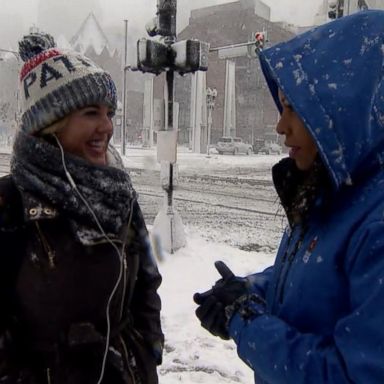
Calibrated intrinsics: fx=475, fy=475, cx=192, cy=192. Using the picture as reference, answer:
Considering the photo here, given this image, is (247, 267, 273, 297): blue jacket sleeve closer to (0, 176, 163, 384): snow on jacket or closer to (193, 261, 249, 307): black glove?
(193, 261, 249, 307): black glove

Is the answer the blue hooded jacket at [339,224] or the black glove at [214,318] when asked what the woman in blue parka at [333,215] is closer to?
the blue hooded jacket at [339,224]

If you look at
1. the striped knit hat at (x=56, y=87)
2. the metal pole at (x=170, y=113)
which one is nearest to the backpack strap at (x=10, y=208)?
the striped knit hat at (x=56, y=87)

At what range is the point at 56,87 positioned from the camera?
1.88 m

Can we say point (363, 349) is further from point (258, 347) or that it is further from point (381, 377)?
point (258, 347)

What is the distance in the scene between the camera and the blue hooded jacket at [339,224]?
44.0 inches

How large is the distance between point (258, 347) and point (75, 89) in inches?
47.6

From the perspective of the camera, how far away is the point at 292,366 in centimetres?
122

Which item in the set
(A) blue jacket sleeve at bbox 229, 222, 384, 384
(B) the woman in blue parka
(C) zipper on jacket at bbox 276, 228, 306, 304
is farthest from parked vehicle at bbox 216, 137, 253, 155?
(A) blue jacket sleeve at bbox 229, 222, 384, 384

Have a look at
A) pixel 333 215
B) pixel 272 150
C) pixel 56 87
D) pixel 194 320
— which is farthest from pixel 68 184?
pixel 272 150

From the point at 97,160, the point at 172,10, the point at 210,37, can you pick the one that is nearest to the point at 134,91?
the point at 210,37

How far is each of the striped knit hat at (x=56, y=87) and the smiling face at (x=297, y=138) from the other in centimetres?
86

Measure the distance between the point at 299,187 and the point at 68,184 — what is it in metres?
0.86

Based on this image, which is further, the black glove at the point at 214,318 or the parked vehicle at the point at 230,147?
the parked vehicle at the point at 230,147

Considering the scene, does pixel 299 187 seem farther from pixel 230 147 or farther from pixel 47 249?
pixel 230 147
